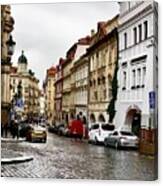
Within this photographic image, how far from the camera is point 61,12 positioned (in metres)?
4.54

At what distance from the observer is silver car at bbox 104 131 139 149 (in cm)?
439

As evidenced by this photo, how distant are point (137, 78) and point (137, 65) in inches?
3.9

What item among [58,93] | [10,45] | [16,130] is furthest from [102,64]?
[16,130]

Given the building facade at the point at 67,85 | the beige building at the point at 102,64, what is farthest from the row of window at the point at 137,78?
the building facade at the point at 67,85

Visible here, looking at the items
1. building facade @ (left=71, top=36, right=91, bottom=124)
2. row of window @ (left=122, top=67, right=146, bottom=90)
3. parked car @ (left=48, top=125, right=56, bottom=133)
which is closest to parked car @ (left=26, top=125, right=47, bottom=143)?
parked car @ (left=48, top=125, right=56, bottom=133)

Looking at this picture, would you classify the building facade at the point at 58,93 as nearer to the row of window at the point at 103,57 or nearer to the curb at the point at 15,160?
the row of window at the point at 103,57

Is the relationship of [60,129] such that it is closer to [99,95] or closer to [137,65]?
[99,95]

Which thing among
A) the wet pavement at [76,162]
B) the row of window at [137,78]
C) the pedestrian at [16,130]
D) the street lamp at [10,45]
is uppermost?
the street lamp at [10,45]

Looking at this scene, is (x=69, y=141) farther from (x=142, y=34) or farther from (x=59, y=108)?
(x=142, y=34)

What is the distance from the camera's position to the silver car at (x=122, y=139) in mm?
4395

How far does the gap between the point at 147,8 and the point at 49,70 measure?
935 millimetres

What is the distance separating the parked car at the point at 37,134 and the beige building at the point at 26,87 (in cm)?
12

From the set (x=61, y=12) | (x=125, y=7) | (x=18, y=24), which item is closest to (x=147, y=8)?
(x=125, y=7)

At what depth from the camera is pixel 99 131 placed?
4.58 meters
